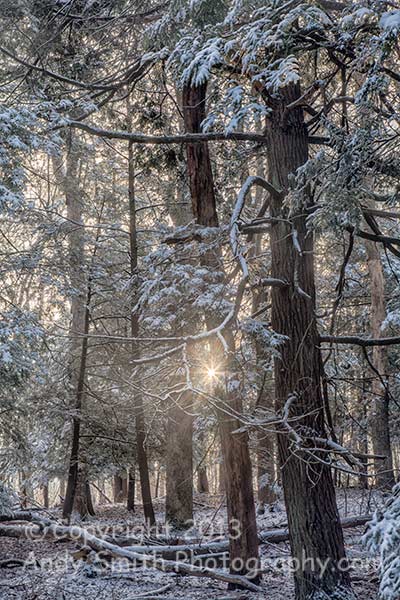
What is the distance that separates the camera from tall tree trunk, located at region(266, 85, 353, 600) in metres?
4.38

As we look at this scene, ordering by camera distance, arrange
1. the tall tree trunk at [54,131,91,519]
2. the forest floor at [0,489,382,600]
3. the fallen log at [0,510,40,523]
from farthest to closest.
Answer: the tall tree trunk at [54,131,91,519]
the fallen log at [0,510,40,523]
the forest floor at [0,489,382,600]

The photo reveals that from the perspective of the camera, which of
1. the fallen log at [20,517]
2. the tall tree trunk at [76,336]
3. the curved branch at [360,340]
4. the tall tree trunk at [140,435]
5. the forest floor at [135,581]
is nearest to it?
the curved branch at [360,340]

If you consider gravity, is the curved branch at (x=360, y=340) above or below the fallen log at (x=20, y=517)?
above

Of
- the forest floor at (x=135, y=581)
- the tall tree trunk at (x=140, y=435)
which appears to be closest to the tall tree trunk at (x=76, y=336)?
the tall tree trunk at (x=140, y=435)

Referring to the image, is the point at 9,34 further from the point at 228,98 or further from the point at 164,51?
the point at 228,98

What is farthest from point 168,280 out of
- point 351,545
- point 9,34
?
point 351,545

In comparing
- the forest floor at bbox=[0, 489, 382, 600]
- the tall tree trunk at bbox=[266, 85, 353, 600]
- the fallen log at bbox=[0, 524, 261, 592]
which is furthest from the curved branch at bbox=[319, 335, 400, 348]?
the fallen log at bbox=[0, 524, 261, 592]

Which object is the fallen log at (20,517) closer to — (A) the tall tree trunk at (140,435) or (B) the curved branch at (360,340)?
(A) the tall tree trunk at (140,435)

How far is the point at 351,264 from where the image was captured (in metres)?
12.9

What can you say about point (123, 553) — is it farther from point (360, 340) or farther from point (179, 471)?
point (360, 340)

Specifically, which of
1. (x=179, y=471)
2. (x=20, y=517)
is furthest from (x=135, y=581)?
(x=20, y=517)

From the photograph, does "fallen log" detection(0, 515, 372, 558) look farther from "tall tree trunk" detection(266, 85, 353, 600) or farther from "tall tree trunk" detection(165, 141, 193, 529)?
"tall tree trunk" detection(266, 85, 353, 600)

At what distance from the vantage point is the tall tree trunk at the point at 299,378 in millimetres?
4379

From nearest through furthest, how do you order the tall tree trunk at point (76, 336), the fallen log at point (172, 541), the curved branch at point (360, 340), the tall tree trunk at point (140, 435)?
the curved branch at point (360, 340)
the fallen log at point (172, 541)
the tall tree trunk at point (140, 435)
the tall tree trunk at point (76, 336)
